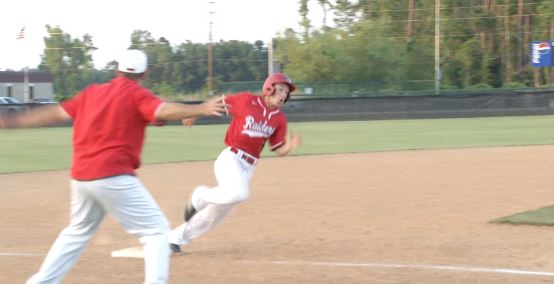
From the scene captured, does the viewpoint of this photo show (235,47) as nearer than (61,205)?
No

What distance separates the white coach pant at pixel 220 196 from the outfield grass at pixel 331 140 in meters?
10.2

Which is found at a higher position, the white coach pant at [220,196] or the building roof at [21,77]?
the building roof at [21,77]

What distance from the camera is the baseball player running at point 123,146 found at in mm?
5422

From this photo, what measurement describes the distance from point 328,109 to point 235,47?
2998 inches

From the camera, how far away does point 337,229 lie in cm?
939

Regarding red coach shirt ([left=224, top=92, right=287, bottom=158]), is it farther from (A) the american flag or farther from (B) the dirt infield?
(A) the american flag

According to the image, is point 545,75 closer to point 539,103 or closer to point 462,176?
point 539,103

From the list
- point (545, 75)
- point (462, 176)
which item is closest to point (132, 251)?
point (462, 176)

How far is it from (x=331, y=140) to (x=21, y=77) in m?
71.4

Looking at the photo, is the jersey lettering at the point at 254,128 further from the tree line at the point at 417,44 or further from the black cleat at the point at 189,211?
the tree line at the point at 417,44

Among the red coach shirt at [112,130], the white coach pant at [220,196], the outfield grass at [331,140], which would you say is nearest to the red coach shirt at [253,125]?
the white coach pant at [220,196]

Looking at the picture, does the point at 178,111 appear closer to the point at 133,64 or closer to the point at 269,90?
the point at 133,64

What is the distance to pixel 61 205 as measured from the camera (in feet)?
38.9

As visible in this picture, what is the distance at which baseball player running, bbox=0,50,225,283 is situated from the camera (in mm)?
5422
